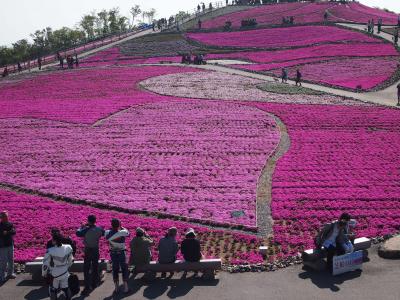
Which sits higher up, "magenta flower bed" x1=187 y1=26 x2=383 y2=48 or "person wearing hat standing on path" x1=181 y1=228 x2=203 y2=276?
"magenta flower bed" x1=187 y1=26 x2=383 y2=48

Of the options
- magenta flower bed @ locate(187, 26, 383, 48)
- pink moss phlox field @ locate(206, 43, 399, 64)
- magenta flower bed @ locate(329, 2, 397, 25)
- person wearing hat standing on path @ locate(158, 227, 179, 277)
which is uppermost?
magenta flower bed @ locate(329, 2, 397, 25)

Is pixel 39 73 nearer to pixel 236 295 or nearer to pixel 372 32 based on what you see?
pixel 372 32

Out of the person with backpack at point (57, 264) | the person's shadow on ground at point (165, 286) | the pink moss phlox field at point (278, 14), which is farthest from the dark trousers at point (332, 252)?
the pink moss phlox field at point (278, 14)

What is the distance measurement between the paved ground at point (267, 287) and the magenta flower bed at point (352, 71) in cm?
3387

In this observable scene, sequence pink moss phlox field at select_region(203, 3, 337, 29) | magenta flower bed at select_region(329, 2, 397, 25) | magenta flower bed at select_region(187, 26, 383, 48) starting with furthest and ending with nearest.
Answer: pink moss phlox field at select_region(203, 3, 337, 29), magenta flower bed at select_region(329, 2, 397, 25), magenta flower bed at select_region(187, 26, 383, 48)

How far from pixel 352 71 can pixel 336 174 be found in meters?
30.9

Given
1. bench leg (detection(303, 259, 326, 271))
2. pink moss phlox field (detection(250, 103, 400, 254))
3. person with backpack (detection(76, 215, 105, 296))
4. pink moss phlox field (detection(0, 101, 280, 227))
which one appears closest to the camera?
person with backpack (detection(76, 215, 105, 296))

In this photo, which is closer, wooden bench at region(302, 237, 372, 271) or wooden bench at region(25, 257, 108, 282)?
wooden bench at region(25, 257, 108, 282)

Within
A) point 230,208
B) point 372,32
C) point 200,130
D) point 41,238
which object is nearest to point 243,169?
point 230,208

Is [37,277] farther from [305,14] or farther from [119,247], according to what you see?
[305,14]

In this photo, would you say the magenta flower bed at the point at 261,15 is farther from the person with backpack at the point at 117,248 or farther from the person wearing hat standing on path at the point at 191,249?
the person with backpack at the point at 117,248

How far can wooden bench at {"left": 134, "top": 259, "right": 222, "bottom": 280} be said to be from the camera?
47.5ft

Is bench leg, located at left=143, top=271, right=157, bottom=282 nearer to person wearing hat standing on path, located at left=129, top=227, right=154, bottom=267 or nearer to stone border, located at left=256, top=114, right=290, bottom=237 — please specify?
person wearing hat standing on path, located at left=129, top=227, right=154, bottom=267

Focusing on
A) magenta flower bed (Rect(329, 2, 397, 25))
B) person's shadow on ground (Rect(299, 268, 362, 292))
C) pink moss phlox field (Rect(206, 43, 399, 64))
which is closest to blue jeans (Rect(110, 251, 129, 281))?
person's shadow on ground (Rect(299, 268, 362, 292))
